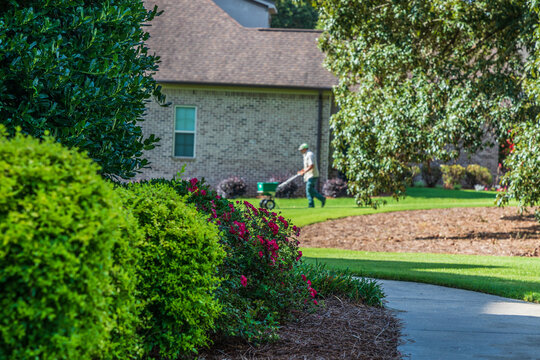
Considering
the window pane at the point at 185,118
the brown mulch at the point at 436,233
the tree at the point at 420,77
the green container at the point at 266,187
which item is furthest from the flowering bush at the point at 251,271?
the window pane at the point at 185,118

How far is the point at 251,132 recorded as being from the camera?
72.9 ft

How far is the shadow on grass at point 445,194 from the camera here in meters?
22.2

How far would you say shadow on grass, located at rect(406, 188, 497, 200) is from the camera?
22234 millimetres

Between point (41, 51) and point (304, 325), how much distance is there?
2.84 metres

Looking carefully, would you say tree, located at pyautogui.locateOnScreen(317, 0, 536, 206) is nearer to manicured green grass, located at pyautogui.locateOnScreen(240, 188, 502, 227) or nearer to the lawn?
manicured green grass, located at pyautogui.locateOnScreen(240, 188, 502, 227)

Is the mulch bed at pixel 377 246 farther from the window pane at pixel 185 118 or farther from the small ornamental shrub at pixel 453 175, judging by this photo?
the window pane at pixel 185 118

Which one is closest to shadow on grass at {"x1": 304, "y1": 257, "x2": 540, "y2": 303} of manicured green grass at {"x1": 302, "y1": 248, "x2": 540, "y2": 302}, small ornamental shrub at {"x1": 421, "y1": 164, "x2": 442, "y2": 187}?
manicured green grass at {"x1": 302, "y1": 248, "x2": 540, "y2": 302}

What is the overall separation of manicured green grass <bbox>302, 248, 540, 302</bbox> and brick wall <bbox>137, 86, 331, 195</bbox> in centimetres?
1030

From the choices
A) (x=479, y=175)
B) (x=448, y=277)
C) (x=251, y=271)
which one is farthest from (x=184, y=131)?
(x=251, y=271)

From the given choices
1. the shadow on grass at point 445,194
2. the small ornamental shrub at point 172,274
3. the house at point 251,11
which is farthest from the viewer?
the house at point 251,11

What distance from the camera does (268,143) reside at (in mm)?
22156

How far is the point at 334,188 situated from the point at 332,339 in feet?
57.6

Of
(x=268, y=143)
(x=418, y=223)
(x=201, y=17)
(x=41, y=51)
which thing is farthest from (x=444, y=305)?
(x=201, y=17)

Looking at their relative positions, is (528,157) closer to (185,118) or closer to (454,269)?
(454,269)
